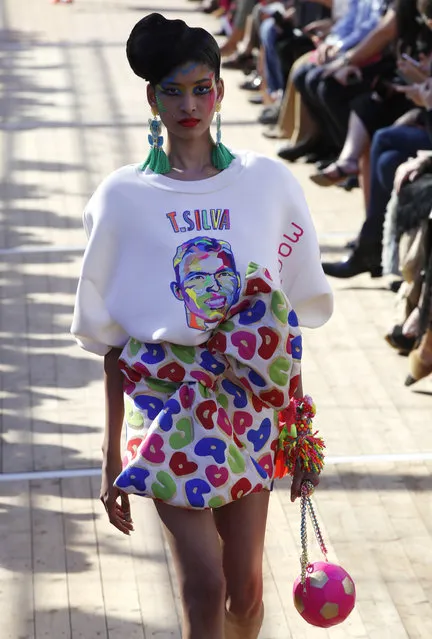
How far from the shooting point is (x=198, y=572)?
2986 millimetres

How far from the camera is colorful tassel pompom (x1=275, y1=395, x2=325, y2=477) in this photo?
3240mm

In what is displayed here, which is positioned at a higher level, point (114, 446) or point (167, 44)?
point (167, 44)

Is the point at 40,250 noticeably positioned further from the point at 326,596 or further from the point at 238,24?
the point at 238,24

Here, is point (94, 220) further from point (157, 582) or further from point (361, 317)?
point (361, 317)

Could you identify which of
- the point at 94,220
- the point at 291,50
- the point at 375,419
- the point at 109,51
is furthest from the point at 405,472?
the point at 109,51

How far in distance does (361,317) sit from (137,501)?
2347 millimetres

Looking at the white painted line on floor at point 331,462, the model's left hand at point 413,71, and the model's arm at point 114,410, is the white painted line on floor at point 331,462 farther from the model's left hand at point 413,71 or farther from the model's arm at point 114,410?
the model's left hand at point 413,71

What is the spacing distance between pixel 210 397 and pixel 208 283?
0.87 ft

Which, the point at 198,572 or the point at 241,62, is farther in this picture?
the point at 241,62

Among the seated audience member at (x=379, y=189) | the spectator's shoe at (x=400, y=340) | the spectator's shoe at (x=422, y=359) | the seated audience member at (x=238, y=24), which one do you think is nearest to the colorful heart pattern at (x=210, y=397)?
the spectator's shoe at (x=422, y=359)

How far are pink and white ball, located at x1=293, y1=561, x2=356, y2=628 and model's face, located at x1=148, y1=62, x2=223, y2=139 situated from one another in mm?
1114

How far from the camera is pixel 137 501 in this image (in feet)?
16.0

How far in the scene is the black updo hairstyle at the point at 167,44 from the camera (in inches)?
123

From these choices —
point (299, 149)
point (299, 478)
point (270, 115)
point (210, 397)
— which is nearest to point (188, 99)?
point (210, 397)
